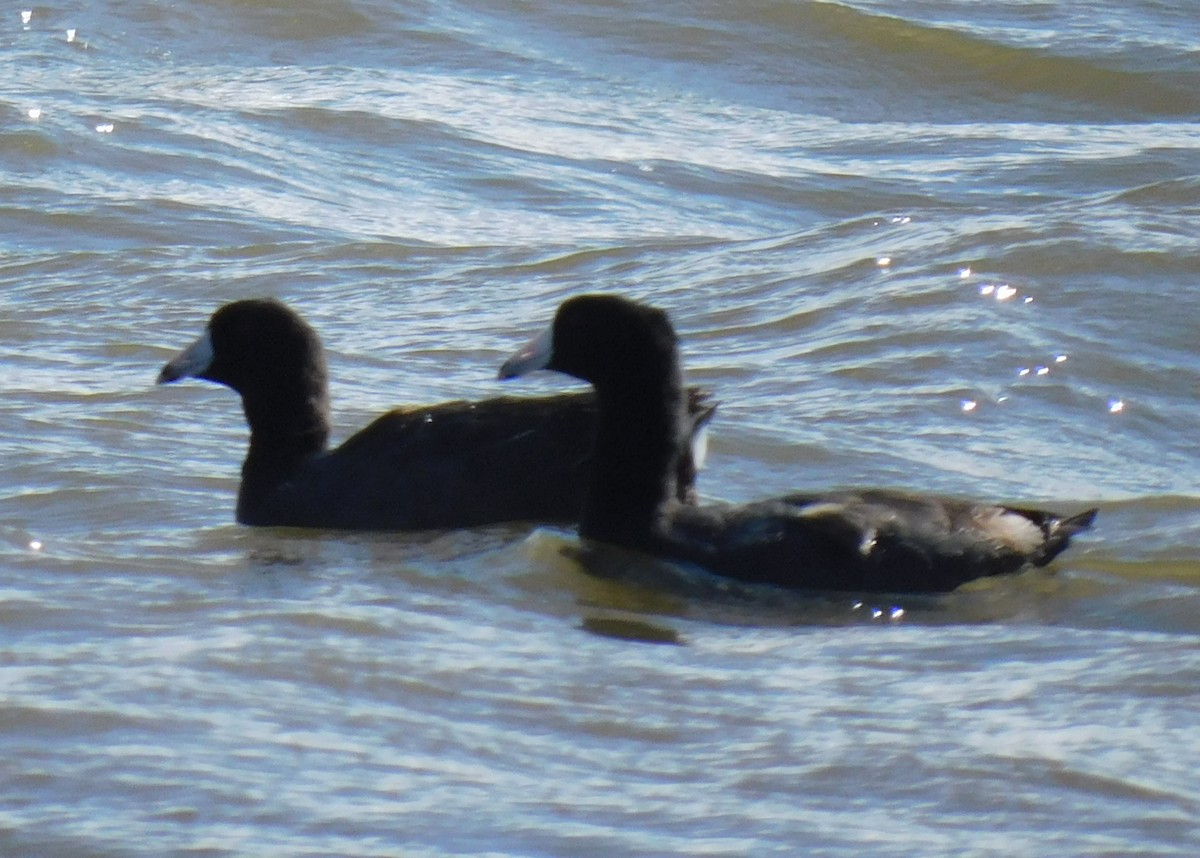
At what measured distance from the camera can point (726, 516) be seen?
6.93 meters

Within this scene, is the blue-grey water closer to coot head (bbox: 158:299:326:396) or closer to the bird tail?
the bird tail

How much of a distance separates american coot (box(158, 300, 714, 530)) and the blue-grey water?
171 mm

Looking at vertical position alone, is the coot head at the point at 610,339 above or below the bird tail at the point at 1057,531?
above

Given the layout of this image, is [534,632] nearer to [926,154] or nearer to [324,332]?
[324,332]

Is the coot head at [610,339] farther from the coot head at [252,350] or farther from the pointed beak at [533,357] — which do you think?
A: the coot head at [252,350]

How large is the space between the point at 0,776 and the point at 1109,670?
2618mm

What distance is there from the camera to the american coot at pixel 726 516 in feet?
21.9

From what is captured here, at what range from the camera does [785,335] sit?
10430 millimetres

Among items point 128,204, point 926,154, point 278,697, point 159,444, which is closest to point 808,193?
point 926,154

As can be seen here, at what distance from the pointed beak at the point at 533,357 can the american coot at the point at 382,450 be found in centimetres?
44

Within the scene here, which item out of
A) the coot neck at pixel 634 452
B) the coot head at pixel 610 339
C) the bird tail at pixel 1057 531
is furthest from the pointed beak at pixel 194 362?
the bird tail at pixel 1057 531

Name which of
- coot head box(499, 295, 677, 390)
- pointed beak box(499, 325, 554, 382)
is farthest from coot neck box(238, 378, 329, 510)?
coot head box(499, 295, 677, 390)

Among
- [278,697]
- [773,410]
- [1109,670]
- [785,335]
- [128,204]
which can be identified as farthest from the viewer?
[128,204]

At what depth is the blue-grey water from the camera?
4562mm
